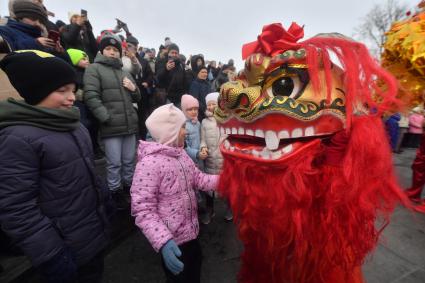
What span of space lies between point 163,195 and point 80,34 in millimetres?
3086

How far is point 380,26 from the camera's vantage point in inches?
766

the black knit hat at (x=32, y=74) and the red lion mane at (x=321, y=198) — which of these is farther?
the black knit hat at (x=32, y=74)

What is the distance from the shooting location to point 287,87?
3.58 ft

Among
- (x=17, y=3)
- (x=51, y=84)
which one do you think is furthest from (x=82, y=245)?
(x=17, y=3)

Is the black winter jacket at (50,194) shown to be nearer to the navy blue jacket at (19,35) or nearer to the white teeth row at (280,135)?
the white teeth row at (280,135)

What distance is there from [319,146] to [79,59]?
Answer: 110 inches

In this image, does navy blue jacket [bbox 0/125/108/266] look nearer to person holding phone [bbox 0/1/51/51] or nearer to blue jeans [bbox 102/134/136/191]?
person holding phone [bbox 0/1/51/51]

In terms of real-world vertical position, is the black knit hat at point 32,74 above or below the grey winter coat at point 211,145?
above

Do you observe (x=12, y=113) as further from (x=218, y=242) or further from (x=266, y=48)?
(x=218, y=242)

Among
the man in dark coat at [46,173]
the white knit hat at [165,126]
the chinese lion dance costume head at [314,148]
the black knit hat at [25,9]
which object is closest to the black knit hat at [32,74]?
the man in dark coat at [46,173]

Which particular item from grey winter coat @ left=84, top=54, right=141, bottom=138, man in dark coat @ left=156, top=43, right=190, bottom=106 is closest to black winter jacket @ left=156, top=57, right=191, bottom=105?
man in dark coat @ left=156, top=43, right=190, bottom=106

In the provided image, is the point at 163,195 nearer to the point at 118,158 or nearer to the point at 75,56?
the point at 118,158

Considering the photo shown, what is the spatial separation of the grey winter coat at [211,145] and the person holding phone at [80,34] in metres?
2.10

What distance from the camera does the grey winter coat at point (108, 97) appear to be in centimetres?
268
